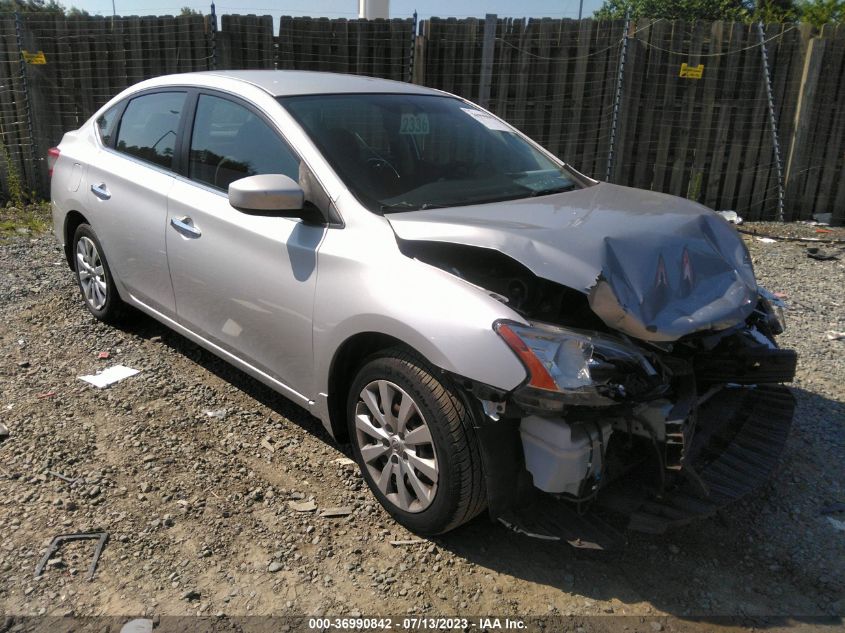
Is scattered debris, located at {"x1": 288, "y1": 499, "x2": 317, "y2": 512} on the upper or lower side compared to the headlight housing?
lower

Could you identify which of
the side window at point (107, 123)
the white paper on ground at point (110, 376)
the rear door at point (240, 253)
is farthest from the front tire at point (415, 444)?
the side window at point (107, 123)

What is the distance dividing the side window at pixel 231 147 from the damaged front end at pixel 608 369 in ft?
3.01

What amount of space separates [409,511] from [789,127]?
8779 mm

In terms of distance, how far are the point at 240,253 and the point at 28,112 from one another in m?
8.36

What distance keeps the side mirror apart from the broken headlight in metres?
1.19

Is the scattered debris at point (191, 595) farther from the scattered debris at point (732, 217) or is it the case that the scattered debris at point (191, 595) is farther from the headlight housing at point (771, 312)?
the scattered debris at point (732, 217)

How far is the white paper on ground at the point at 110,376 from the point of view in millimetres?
4496

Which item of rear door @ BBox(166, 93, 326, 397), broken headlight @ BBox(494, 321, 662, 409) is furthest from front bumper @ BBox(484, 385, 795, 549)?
rear door @ BBox(166, 93, 326, 397)

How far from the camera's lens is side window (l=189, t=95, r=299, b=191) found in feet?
11.7

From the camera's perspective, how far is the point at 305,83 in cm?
398

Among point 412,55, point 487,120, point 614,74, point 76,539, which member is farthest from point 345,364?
point 614,74

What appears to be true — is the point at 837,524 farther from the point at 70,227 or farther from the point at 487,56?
the point at 487,56

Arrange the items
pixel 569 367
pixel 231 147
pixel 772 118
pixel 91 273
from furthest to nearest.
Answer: pixel 772 118 → pixel 91 273 → pixel 231 147 → pixel 569 367

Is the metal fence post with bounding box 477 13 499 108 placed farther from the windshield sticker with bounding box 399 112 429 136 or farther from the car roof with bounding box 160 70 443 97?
the windshield sticker with bounding box 399 112 429 136
